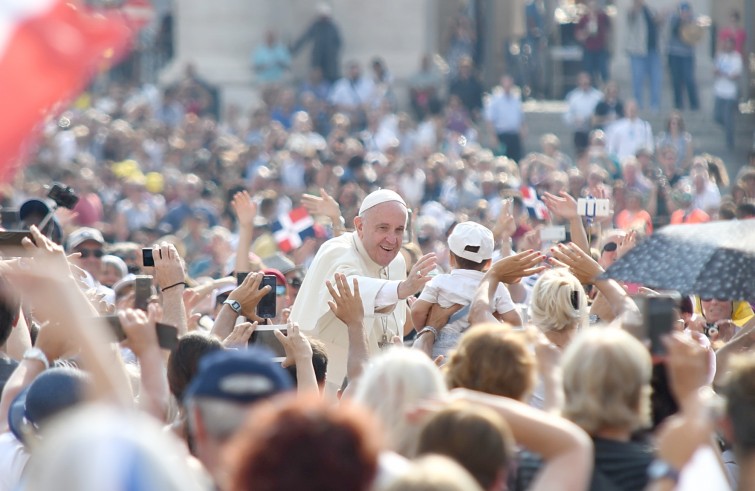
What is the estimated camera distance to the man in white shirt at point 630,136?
20.6m

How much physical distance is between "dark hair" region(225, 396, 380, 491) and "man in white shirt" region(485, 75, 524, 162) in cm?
1991

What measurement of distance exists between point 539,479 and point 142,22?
1.86 meters

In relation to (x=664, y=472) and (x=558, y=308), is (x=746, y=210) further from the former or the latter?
(x=664, y=472)

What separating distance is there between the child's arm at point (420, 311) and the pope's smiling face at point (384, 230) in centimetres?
68

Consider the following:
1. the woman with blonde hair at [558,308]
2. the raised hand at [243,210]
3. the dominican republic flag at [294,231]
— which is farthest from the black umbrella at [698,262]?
the dominican republic flag at [294,231]

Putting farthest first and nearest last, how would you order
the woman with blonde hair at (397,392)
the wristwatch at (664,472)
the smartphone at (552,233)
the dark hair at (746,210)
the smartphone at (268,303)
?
1. the dark hair at (746,210)
2. the smartphone at (552,233)
3. the smartphone at (268,303)
4. the woman with blonde hair at (397,392)
5. the wristwatch at (664,472)

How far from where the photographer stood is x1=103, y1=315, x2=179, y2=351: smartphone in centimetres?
513

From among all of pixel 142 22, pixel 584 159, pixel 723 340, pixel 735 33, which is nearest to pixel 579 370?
pixel 142 22

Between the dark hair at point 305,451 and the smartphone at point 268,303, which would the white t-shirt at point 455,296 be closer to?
the smartphone at point 268,303

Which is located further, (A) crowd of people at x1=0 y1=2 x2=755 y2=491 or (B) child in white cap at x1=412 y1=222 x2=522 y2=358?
(B) child in white cap at x1=412 y1=222 x2=522 y2=358

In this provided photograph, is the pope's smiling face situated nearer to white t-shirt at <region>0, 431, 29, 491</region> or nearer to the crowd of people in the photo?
the crowd of people

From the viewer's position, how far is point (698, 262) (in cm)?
640

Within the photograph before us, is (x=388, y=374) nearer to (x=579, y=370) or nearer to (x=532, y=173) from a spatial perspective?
(x=579, y=370)

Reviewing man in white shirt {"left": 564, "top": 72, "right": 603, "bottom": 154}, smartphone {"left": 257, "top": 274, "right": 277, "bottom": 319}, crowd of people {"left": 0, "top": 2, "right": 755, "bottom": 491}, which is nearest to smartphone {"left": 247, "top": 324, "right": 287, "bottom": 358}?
crowd of people {"left": 0, "top": 2, "right": 755, "bottom": 491}
